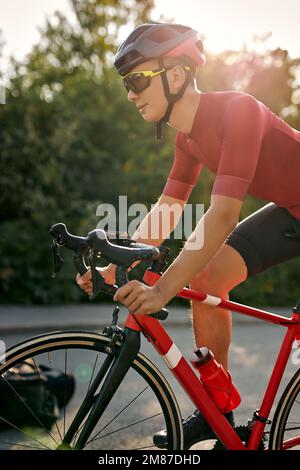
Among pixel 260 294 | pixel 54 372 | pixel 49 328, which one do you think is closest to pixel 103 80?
pixel 260 294

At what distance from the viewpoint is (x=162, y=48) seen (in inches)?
116

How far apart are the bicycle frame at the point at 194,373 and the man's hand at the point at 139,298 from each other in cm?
22

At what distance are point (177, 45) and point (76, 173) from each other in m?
11.7

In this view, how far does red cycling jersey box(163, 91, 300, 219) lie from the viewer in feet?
9.21

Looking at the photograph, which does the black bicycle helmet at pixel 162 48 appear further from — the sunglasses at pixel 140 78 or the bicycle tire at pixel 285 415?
the bicycle tire at pixel 285 415

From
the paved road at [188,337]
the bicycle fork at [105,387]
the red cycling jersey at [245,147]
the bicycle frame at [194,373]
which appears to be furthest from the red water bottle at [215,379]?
the paved road at [188,337]

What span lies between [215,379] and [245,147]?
0.90m

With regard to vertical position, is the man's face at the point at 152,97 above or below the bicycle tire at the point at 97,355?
above

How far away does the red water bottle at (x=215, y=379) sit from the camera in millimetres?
3059

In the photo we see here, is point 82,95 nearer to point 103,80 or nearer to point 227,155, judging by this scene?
point 103,80

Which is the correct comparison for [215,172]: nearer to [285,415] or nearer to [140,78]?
[140,78]

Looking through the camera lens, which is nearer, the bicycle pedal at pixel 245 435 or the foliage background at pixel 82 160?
the bicycle pedal at pixel 245 435

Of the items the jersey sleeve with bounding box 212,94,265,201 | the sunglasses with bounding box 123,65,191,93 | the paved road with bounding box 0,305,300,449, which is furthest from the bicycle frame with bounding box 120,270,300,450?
the paved road with bounding box 0,305,300,449

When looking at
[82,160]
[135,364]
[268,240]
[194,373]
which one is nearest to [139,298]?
[135,364]
